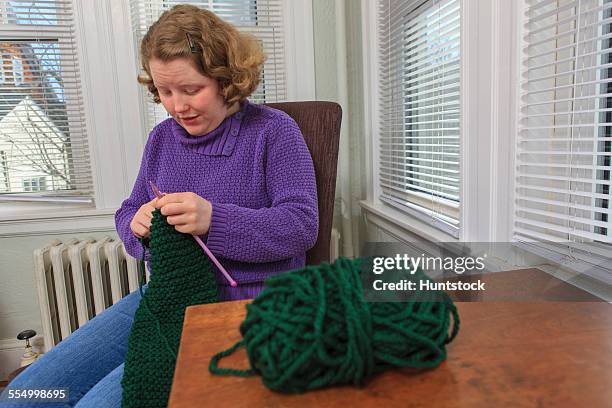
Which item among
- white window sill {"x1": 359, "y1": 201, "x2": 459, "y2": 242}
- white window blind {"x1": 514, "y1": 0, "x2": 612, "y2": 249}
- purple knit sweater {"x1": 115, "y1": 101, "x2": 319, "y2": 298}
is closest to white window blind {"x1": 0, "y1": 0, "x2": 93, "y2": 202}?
purple knit sweater {"x1": 115, "y1": 101, "x2": 319, "y2": 298}

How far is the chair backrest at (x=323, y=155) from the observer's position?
122 cm

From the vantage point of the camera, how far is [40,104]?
5.89 feet

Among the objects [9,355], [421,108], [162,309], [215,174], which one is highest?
[421,108]

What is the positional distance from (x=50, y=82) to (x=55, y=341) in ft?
3.29

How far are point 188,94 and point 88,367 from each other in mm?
591

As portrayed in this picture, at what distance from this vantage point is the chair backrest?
1.22m

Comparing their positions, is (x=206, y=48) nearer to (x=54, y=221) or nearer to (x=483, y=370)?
(x=483, y=370)

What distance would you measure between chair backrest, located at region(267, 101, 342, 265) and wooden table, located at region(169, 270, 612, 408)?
0.68m

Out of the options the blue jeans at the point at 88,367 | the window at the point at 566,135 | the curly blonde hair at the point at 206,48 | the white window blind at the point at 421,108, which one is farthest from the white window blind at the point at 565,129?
the blue jeans at the point at 88,367

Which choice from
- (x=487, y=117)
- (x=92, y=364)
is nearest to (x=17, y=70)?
(x=92, y=364)

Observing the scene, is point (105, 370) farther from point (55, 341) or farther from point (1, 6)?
point (1, 6)

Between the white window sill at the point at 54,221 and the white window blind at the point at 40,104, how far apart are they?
9cm

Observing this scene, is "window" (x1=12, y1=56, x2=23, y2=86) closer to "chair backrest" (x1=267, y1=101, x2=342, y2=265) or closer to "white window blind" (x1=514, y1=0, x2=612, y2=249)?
"chair backrest" (x1=267, y1=101, x2=342, y2=265)

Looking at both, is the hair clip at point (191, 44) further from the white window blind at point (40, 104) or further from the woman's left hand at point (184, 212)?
the white window blind at point (40, 104)
